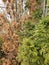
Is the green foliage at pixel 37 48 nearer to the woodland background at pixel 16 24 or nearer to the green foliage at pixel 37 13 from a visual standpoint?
the woodland background at pixel 16 24

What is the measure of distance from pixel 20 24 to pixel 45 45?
1423mm

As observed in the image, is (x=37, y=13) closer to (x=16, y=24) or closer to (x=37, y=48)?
(x=16, y=24)

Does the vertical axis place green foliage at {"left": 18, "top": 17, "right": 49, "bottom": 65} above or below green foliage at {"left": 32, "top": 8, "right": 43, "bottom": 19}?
below

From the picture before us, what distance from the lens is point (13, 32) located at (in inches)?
214

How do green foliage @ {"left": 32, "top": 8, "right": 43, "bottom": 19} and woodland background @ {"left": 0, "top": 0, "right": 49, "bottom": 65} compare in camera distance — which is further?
green foliage @ {"left": 32, "top": 8, "right": 43, "bottom": 19}

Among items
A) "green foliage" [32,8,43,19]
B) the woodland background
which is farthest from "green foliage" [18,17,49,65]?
"green foliage" [32,8,43,19]

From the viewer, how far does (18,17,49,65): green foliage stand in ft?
13.8

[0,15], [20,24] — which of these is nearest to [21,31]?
[20,24]

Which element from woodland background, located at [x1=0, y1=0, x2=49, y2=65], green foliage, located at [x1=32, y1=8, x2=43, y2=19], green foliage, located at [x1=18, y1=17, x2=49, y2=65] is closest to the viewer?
green foliage, located at [x1=18, y1=17, x2=49, y2=65]

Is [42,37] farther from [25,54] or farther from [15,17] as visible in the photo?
[15,17]

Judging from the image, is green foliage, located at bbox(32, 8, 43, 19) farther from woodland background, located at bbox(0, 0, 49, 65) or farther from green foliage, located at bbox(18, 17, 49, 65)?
green foliage, located at bbox(18, 17, 49, 65)

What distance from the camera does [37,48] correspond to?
4.29 metres

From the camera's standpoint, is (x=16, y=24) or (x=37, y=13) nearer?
(x=16, y=24)

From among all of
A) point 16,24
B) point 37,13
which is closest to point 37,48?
point 16,24
